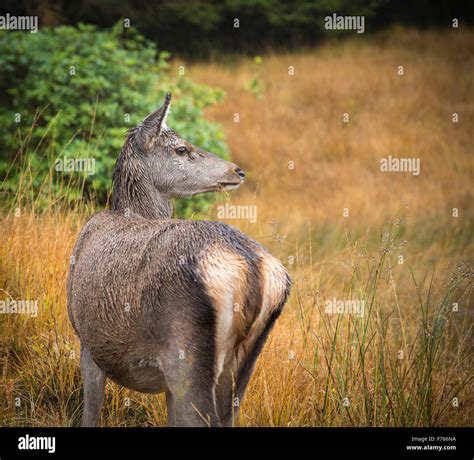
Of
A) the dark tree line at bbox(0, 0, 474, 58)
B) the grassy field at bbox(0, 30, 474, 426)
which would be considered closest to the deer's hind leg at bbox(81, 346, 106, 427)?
the grassy field at bbox(0, 30, 474, 426)

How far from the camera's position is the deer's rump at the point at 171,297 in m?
3.42

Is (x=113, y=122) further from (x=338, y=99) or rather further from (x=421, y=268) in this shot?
(x=338, y=99)

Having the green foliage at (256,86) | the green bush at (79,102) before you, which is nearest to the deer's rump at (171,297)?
the green bush at (79,102)

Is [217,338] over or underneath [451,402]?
over

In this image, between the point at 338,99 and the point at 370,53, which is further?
the point at 370,53

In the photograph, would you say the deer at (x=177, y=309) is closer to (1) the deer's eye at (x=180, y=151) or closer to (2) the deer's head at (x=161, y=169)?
(2) the deer's head at (x=161, y=169)

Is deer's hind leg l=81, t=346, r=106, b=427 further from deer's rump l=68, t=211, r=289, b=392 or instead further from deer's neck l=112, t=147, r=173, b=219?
deer's neck l=112, t=147, r=173, b=219

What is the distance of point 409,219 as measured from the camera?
1233cm

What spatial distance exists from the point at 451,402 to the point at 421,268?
5.65 meters

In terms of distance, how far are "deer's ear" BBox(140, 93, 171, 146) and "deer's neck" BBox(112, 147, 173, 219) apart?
0.15m

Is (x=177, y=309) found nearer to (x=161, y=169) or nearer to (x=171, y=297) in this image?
(x=171, y=297)
